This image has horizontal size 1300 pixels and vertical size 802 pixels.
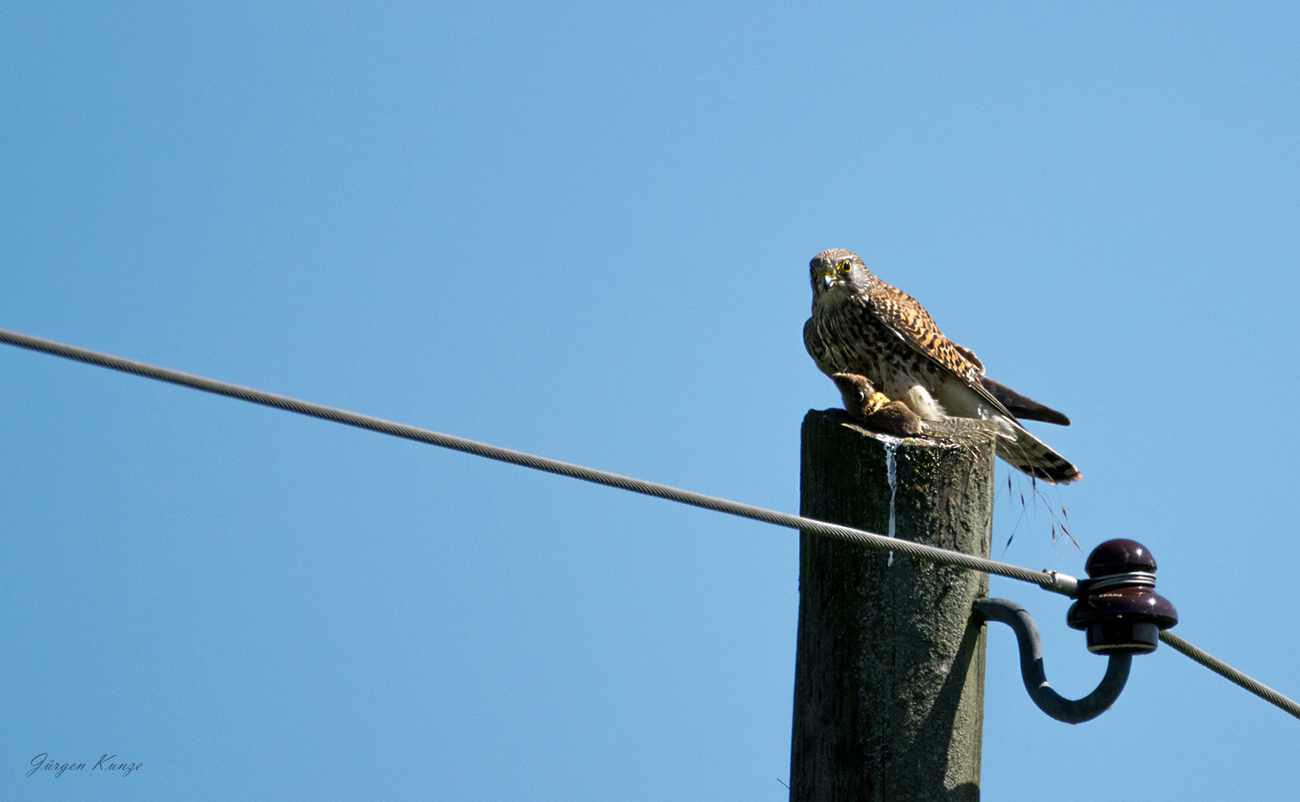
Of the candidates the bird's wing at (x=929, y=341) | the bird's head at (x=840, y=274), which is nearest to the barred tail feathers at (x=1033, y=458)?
the bird's wing at (x=929, y=341)

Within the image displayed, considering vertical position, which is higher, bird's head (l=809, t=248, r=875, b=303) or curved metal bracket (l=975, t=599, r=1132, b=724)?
bird's head (l=809, t=248, r=875, b=303)

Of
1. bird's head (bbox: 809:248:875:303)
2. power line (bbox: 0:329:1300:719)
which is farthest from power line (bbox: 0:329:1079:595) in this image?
bird's head (bbox: 809:248:875:303)

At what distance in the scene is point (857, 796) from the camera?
271 centimetres

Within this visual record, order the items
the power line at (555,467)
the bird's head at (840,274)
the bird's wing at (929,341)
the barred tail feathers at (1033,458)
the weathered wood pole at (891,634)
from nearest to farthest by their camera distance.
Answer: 1. the power line at (555,467)
2. the weathered wood pole at (891,634)
3. the barred tail feathers at (1033,458)
4. the bird's wing at (929,341)
5. the bird's head at (840,274)

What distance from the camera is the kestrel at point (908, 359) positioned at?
15.7ft

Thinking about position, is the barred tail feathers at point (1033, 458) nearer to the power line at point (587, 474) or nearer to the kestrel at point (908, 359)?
the kestrel at point (908, 359)

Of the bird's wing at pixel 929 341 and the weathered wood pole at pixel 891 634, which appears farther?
the bird's wing at pixel 929 341

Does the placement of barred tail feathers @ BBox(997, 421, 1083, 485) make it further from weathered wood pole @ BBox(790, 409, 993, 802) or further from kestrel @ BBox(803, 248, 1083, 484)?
weathered wood pole @ BBox(790, 409, 993, 802)

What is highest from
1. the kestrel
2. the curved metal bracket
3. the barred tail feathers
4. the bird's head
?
the bird's head

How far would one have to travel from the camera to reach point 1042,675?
2.87 metres

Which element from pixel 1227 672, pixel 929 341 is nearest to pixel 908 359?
pixel 929 341

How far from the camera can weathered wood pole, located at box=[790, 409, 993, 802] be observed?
272 cm

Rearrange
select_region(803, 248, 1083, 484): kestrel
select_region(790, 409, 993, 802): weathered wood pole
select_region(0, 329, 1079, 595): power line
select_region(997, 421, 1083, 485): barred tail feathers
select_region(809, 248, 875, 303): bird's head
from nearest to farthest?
select_region(0, 329, 1079, 595): power line → select_region(790, 409, 993, 802): weathered wood pole → select_region(997, 421, 1083, 485): barred tail feathers → select_region(803, 248, 1083, 484): kestrel → select_region(809, 248, 875, 303): bird's head

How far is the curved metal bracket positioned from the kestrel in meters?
1.96
